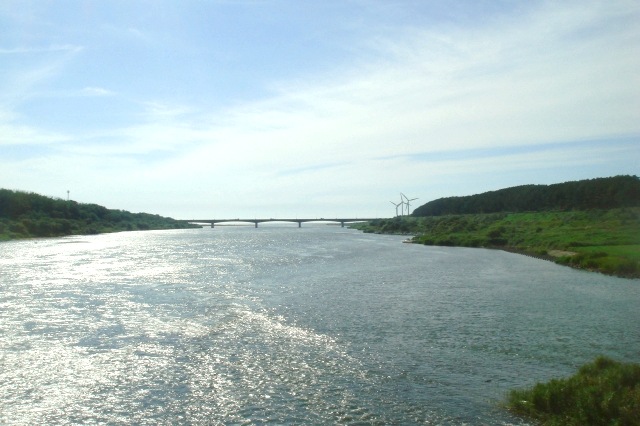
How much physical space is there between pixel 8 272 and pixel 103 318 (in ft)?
79.6

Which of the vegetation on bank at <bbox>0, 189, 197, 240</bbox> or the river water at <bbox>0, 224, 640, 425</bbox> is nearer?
the river water at <bbox>0, 224, 640, 425</bbox>

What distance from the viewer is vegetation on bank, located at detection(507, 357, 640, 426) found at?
41.0ft

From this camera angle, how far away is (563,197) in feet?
463

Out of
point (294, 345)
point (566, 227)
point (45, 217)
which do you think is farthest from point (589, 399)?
point (45, 217)

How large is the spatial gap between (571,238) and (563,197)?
243ft

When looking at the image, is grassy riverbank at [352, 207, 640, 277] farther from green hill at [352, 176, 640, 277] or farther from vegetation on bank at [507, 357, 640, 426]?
vegetation on bank at [507, 357, 640, 426]

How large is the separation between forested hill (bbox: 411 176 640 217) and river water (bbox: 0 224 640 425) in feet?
288

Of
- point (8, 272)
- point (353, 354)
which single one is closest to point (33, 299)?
point (8, 272)

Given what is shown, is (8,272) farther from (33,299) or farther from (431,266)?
(431,266)

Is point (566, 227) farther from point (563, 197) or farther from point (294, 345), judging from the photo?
point (294, 345)

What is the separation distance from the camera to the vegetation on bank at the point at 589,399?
1248cm

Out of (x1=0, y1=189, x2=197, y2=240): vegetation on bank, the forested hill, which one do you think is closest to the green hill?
the forested hill

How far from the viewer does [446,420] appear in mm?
14047

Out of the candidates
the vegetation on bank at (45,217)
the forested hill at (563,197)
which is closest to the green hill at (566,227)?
the forested hill at (563,197)
